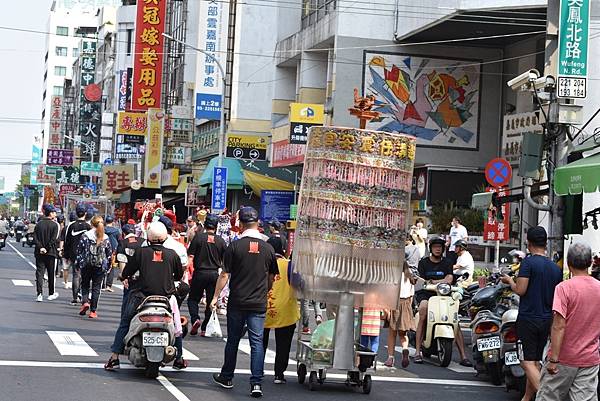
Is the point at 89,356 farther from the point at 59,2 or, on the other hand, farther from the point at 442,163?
the point at 59,2

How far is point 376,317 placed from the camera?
13.9 metres

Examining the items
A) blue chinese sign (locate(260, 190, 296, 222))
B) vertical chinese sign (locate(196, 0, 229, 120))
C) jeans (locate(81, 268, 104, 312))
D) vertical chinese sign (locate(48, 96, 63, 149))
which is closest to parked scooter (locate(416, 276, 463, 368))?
jeans (locate(81, 268, 104, 312))

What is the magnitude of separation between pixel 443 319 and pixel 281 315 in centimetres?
346

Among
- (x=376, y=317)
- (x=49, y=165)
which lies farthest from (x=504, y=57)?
(x=49, y=165)

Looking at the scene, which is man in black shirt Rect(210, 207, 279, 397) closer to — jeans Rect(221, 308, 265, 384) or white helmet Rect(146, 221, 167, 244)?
jeans Rect(221, 308, 265, 384)

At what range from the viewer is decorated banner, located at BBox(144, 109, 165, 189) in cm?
6512

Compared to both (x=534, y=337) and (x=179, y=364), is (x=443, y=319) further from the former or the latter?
(x=534, y=337)

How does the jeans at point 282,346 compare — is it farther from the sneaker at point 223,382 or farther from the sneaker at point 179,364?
the sneaker at point 179,364

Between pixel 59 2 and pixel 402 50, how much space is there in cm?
14856

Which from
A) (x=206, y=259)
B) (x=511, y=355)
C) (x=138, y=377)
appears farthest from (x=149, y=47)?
(x=511, y=355)

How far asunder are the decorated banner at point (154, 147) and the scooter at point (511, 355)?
173 ft

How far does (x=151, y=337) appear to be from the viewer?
12664 millimetres

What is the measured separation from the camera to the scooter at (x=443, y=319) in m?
15.8

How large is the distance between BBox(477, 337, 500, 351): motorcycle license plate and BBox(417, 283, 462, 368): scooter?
1.90 metres
